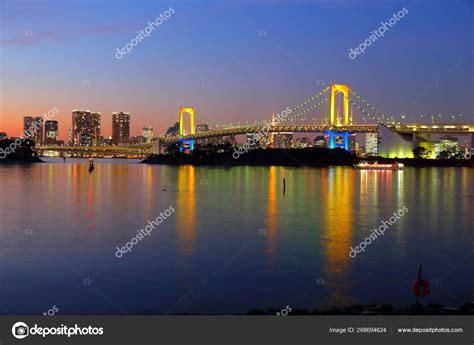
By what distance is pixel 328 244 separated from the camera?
38.4 feet

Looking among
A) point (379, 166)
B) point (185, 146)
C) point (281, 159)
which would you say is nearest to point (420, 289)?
point (379, 166)

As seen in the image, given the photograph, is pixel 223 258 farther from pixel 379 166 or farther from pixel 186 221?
pixel 379 166

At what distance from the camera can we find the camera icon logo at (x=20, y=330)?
558 centimetres

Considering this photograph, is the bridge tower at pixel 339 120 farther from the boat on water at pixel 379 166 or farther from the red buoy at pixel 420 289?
the red buoy at pixel 420 289

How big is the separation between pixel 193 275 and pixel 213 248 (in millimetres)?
2409

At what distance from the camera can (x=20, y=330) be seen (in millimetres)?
5648

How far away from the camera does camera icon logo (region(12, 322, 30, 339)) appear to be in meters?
5.58

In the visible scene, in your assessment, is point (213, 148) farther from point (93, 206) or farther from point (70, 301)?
point (70, 301)

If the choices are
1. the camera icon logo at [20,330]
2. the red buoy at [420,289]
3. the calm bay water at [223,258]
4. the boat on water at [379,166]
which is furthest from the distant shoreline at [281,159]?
the camera icon logo at [20,330]

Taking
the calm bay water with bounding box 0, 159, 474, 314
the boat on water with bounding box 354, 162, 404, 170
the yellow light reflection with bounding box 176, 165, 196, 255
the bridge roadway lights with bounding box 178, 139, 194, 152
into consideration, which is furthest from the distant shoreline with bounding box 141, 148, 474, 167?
the calm bay water with bounding box 0, 159, 474, 314

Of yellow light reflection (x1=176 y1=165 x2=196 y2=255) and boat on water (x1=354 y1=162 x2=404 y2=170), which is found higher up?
boat on water (x1=354 y1=162 x2=404 y2=170)

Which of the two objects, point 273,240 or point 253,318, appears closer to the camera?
point 253,318

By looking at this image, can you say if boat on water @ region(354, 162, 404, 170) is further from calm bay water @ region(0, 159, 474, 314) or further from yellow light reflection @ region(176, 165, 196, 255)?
calm bay water @ region(0, 159, 474, 314)

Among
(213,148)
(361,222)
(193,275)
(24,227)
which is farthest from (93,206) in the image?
(213,148)
